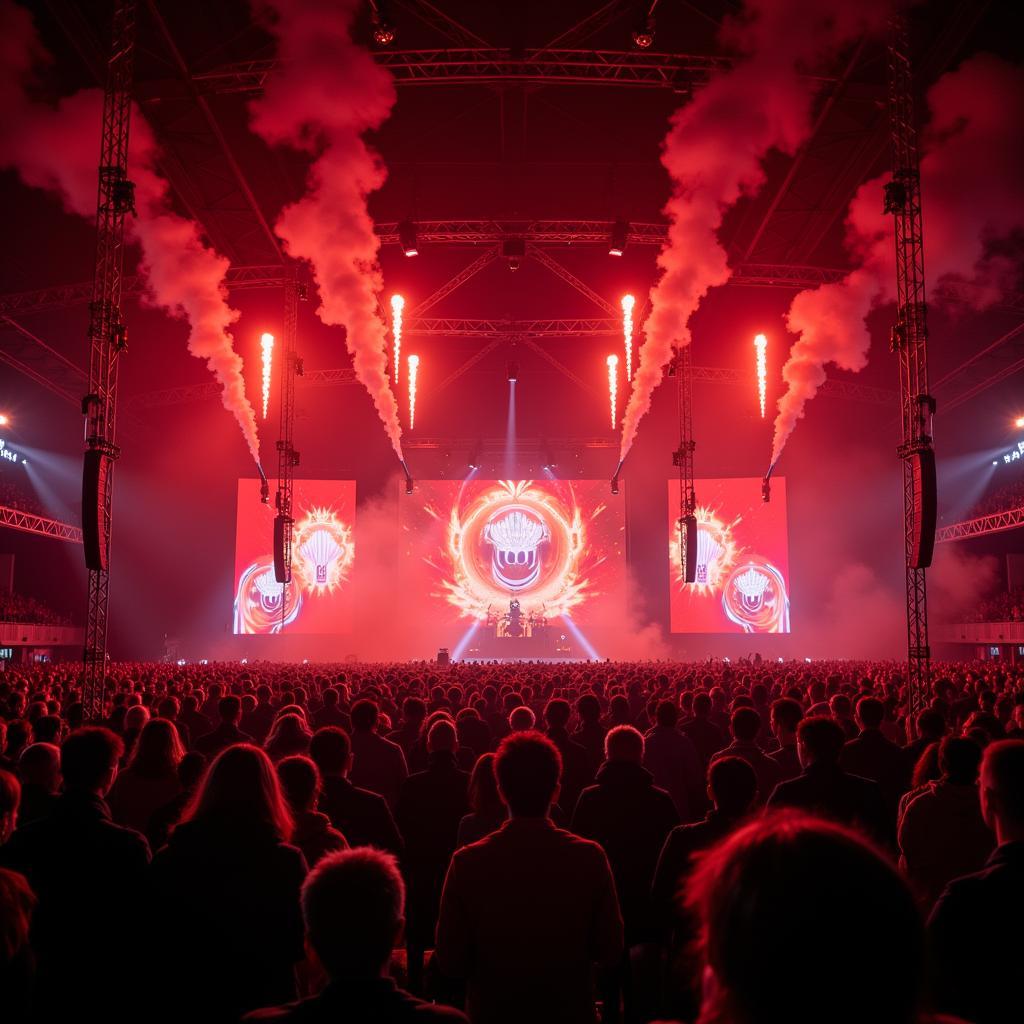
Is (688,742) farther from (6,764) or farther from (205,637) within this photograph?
(205,637)

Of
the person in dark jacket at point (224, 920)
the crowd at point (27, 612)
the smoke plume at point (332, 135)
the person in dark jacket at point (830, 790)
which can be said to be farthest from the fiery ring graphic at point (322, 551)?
the person in dark jacket at point (224, 920)

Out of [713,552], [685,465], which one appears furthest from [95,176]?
[713,552]

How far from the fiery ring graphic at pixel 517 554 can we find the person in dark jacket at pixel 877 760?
91.6ft

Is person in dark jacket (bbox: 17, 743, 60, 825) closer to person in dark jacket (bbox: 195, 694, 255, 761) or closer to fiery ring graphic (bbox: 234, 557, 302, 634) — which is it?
person in dark jacket (bbox: 195, 694, 255, 761)

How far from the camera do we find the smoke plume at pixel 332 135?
15.9 meters

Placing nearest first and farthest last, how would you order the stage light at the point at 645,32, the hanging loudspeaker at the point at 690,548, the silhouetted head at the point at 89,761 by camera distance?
the silhouetted head at the point at 89,761
the stage light at the point at 645,32
the hanging loudspeaker at the point at 690,548

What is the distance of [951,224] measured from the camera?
1997 cm

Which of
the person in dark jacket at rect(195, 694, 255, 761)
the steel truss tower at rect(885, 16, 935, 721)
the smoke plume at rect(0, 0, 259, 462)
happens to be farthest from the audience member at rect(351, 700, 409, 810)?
the smoke plume at rect(0, 0, 259, 462)

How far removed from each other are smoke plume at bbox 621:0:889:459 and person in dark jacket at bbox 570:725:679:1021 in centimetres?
1304

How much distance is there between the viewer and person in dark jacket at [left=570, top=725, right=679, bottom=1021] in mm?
4590

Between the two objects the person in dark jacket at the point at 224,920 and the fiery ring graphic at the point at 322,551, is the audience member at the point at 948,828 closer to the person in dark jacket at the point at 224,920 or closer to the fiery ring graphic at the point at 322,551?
the person in dark jacket at the point at 224,920

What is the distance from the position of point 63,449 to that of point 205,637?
339 inches

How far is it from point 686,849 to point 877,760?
11.4ft

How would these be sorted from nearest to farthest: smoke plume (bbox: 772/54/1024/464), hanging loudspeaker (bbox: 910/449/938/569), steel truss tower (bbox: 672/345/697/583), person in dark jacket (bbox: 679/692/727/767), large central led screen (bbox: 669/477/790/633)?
person in dark jacket (bbox: 679/692/727/767), hanging loudspeaker (bbox: 910/449/938/569), smoke plume (bbox: 772/54/1024/464), steel truss tower (bbox: 672/345/697/583), large central led screen (bbox: 669/477/790/633)
